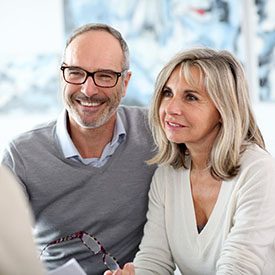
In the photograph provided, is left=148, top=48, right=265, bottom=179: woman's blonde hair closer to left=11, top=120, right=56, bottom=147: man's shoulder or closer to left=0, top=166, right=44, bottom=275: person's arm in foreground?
left=11, top=120, right=56, bottom=147: man's shoulder

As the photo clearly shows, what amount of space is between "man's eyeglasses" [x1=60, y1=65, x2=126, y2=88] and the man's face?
1 centimetres

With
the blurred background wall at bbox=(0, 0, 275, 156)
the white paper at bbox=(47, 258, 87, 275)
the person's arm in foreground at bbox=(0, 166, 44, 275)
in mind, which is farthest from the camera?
the blurred background wall at bbox=(0, 0, 275, 156)

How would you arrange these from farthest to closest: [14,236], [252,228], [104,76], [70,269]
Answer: [104,76] → [252,228] → [70,269] → [14,236]

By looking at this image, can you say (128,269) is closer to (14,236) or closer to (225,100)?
(225,100)

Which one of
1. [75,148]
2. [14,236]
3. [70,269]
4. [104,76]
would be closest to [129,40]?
[104,76]

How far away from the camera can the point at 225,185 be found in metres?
1.79

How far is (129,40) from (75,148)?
153 centimetres

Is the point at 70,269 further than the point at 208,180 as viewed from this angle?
No

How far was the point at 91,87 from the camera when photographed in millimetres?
1988

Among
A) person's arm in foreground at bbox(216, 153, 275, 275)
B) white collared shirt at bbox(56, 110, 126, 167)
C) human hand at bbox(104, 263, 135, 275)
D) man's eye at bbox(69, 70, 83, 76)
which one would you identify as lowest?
human hand at bbox(104, 263, 135, 275)

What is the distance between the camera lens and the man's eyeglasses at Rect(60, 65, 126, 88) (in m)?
2.01

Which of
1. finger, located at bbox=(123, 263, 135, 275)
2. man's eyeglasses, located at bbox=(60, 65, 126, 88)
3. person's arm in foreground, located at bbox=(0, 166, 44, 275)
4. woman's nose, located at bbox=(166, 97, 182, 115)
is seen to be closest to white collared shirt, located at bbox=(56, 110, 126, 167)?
man's eyeglasses, located at bbox=(60, 65, 126, 88)

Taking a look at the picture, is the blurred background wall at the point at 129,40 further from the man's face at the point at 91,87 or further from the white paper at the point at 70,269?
the white paper at the point at 70,269

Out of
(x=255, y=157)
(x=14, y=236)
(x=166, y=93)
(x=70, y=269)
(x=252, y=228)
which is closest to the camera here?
(x=14, y=236)
